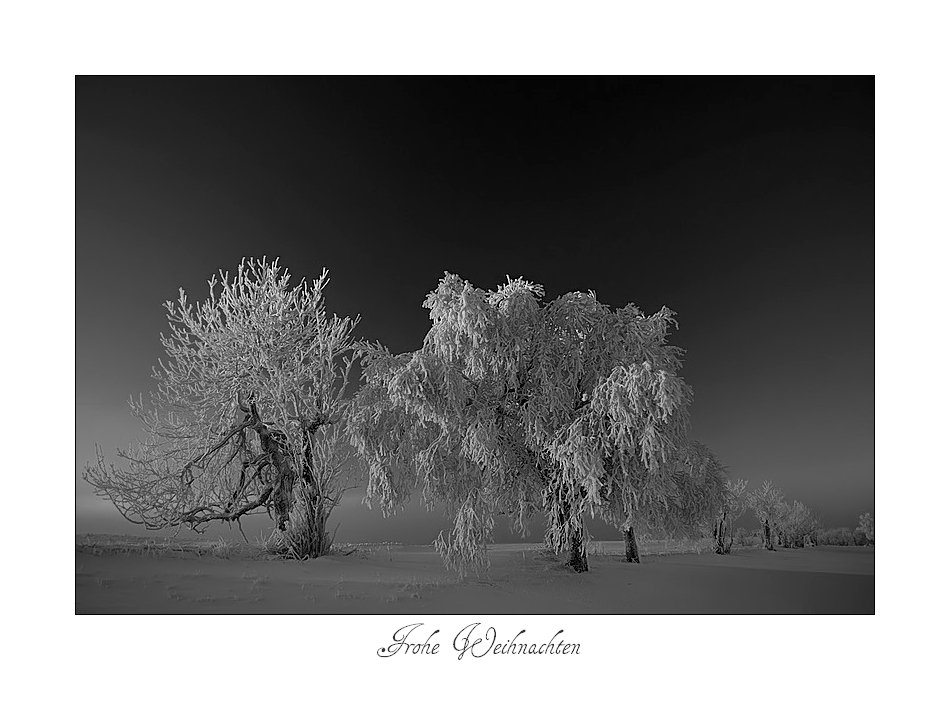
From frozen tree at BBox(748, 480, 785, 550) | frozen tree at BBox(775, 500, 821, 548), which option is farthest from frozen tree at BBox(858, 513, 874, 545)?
frozen tree at BBox(748, 480, 785, 550)

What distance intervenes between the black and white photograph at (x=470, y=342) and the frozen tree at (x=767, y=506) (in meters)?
0.03

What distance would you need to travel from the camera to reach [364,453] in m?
6.35

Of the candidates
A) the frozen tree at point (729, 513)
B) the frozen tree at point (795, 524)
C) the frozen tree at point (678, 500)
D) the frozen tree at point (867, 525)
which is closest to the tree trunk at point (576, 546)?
the frozen tree at point (678, 500)

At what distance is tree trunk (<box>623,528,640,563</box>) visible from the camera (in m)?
7.19

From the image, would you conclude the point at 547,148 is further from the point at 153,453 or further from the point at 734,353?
the point at 153,453

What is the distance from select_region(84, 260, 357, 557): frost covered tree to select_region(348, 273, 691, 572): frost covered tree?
735 mm

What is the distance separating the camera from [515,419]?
662 cm

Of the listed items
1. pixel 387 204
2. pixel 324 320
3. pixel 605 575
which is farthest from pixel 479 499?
pixel 387 204

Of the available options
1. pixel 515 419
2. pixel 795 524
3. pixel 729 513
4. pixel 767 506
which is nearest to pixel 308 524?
pixel 515 419

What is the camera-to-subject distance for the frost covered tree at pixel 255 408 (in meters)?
6.77

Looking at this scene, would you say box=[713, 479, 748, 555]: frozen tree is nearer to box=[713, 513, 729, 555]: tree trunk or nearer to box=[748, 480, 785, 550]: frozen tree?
box=[713, 513, 729, 555]: tree trunk
